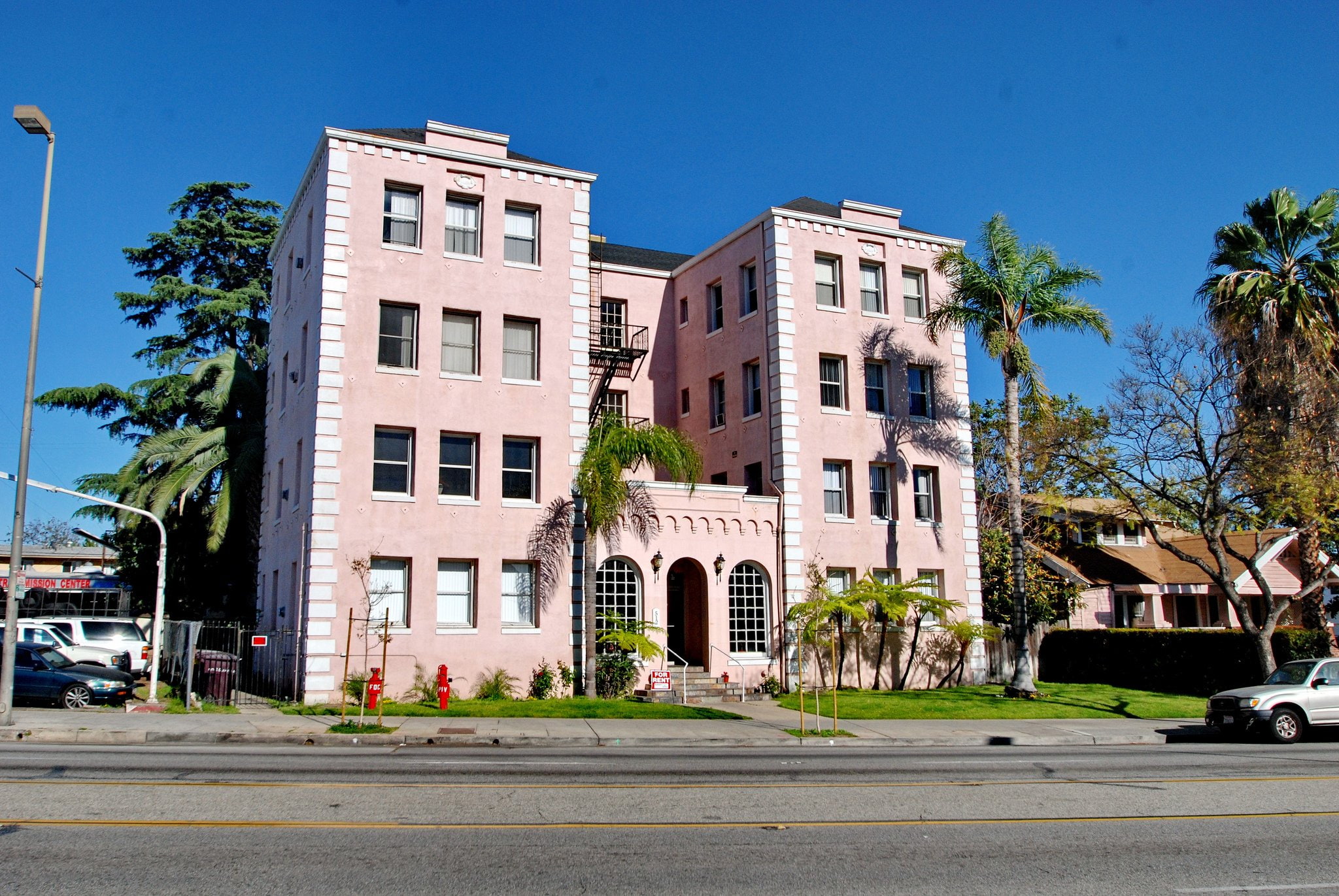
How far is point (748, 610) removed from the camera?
2842cm

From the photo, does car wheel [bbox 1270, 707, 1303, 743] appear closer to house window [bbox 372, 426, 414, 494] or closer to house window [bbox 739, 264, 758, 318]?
house window [bbox 739, 264, 758, 318]

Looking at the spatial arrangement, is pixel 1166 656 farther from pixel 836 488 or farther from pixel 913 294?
pixel 913 294

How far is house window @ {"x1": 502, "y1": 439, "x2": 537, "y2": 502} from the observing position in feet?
85.8

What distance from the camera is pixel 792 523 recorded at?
2898 centimetres

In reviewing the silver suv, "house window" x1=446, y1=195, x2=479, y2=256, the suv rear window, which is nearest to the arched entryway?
"house window" x1=446, y1=195, x2=479, y2=256

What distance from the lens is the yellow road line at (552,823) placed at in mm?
8992

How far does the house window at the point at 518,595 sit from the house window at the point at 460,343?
16.3ft

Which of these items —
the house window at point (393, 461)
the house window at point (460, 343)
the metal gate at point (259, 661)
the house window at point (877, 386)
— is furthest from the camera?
the house window at point (877, 386)

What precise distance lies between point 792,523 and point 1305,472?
498 inches

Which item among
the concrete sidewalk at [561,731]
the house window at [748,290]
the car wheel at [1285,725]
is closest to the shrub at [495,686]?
the concrete sidewalk at [561,731]

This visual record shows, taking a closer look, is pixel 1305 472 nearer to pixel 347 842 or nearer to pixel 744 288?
pixel 744 288

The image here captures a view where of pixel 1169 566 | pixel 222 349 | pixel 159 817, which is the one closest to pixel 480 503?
pixel 159 817

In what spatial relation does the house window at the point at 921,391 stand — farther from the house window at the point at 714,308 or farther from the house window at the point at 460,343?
the house window at the point at 460,343

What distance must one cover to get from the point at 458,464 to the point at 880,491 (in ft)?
41.4
